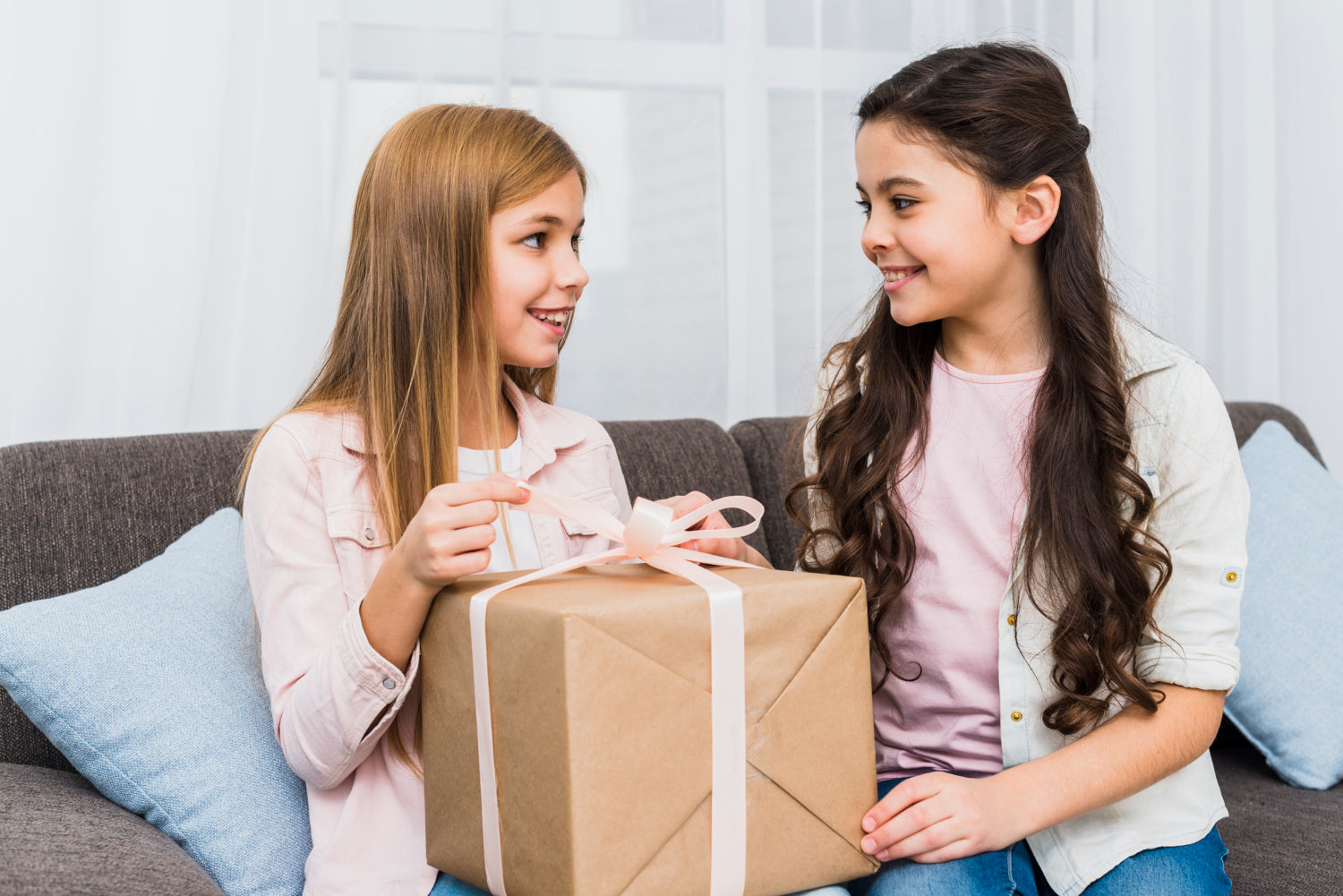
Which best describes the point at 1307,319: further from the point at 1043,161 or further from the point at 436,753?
the point at 436,753

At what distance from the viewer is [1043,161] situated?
1.08 metres

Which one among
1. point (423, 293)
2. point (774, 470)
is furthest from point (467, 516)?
point (774, 470)

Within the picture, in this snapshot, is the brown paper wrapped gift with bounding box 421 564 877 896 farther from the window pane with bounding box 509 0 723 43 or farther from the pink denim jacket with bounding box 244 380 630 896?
the window pane with bounding box 509 0 723 43

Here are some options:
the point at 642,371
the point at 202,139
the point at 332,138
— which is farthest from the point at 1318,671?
the point at 202,139

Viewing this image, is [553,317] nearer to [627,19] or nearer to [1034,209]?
[1034,209]

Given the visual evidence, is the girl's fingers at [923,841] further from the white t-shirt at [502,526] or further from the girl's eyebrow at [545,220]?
the girl's eyebrow at [545,220]

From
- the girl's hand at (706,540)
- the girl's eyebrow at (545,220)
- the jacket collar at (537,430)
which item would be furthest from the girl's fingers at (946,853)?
the girl's eyebrow at (545,220)

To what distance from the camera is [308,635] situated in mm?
975

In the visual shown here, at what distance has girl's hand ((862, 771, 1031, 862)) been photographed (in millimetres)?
857

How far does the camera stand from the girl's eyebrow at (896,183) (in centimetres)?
106

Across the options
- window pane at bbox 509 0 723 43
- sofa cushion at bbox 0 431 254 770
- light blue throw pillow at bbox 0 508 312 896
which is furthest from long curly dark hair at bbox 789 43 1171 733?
window pane at bbox 509 0 723 43

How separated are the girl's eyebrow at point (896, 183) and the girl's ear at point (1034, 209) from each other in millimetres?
100

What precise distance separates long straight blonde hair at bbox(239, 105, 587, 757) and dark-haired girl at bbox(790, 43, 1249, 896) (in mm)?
367

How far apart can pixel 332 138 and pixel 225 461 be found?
632 millimetres
